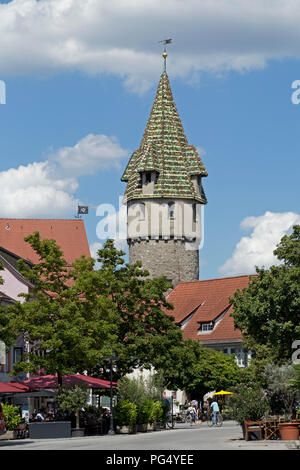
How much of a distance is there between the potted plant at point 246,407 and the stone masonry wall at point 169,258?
6977 centimetres

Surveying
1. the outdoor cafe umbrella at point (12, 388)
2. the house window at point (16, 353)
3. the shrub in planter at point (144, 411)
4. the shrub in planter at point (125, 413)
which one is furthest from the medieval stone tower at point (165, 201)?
the outdoor cafe umbrella at point (12, 388)

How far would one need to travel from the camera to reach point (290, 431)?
34.8 metres

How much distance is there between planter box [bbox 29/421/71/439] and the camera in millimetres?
43166

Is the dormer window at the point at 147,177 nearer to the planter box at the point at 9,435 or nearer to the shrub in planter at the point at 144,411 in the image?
the shrub in planter at the point at 144,411

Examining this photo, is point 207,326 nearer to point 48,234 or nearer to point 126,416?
point 48,234

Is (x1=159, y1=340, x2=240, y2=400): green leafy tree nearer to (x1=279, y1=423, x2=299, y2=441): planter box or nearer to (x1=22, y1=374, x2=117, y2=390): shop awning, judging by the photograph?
(x1=22, y1=374, x2=117, y2=390): shop awning

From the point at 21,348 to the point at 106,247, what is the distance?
7983 mm

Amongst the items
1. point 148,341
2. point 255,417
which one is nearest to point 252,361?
point 148,341

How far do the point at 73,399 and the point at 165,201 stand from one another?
66188 millimetres

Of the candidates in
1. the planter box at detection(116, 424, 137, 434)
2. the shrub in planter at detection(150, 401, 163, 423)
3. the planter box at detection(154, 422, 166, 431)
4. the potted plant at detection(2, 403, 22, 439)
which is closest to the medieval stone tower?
the planter box at detection(154, 422, 166, 431)

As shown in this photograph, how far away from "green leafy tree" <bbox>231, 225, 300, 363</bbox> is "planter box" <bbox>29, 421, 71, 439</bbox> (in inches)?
381

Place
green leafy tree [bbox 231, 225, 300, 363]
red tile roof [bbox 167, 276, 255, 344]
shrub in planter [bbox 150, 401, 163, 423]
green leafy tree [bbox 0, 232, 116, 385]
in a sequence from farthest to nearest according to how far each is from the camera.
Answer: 1. red tile roof [bbox 167, 276, 255, 344]
2. shrub in planter [bbox 150, 401, 163, 423]
3. green leafy tree [bbox 0, 232, 116, 385]
4. green leafy tree [bbox 231, 225, 300, 363]

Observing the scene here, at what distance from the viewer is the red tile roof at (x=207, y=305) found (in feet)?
299
